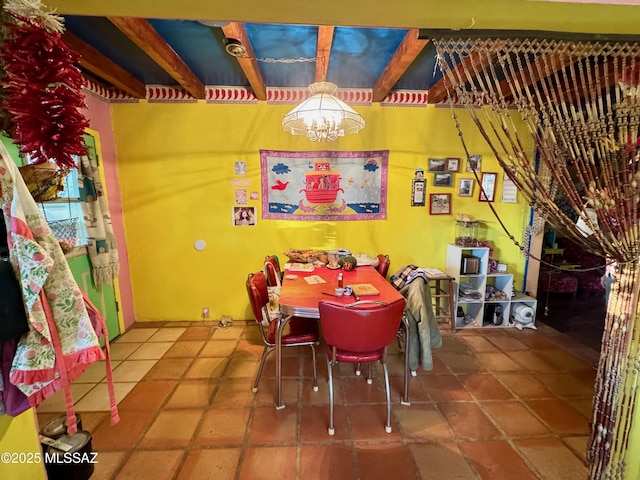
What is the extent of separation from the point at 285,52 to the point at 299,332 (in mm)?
2278

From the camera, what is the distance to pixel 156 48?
2.06 meters

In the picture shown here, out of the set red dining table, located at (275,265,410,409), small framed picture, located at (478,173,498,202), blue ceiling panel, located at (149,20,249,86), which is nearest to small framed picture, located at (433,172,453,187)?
small framed picture, located at (478,173,498,202)

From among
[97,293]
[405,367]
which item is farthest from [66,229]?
[405,367]

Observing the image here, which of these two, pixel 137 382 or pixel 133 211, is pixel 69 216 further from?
pixel 137 382

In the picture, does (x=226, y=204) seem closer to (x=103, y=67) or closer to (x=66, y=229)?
(x=66, y=229)

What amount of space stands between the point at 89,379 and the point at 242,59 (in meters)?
2.94

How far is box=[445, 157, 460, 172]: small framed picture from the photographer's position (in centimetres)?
336

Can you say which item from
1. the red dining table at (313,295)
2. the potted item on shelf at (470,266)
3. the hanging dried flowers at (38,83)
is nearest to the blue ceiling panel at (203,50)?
the hanging dried flowers at (38,83)

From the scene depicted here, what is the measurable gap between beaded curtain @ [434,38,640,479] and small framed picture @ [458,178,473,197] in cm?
213

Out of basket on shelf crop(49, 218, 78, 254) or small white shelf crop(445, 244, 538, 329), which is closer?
basket on shelf crop(49, 218, 78, 254)

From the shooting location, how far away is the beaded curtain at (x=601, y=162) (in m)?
1.19

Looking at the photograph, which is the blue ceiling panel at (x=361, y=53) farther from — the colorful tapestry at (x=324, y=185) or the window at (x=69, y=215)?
the window at (x=69, y=215)

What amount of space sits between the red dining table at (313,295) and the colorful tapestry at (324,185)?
37.3 inches

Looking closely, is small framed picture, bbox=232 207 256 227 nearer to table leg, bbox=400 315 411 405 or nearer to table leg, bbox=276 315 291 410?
table leg, bbox=276 315 291 410
